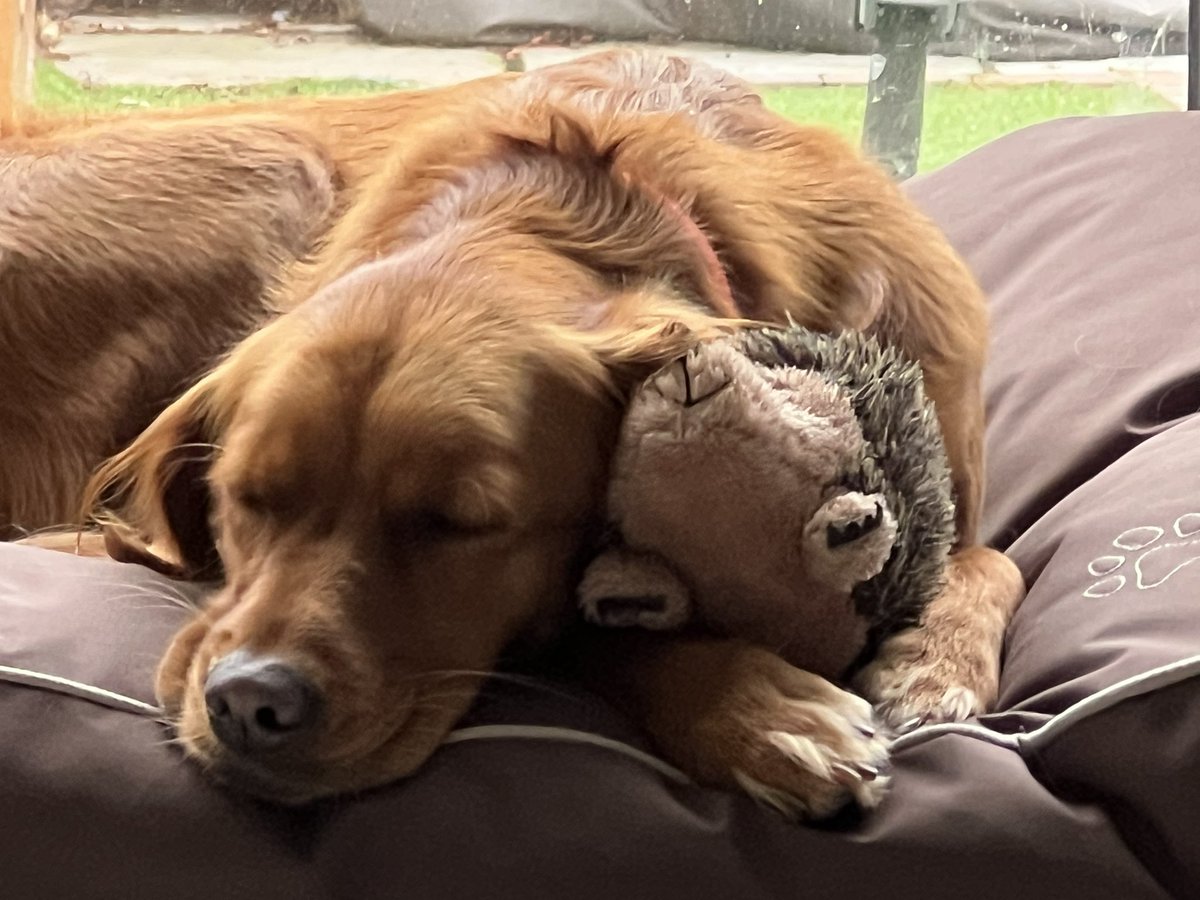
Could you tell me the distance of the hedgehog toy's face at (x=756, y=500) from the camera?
3.97 ft

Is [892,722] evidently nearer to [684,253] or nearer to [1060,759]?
[1060,759]

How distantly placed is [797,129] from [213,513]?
0.88 m

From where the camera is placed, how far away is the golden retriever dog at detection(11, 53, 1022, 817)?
1.19 metres

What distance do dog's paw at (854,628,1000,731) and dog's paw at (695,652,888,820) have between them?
58mm

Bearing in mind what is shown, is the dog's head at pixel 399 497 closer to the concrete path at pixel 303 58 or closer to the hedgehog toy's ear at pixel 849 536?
the hedgehog toy's ear at pixel 849 536

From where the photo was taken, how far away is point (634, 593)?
4.22ft

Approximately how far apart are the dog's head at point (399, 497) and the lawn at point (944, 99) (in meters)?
2.34

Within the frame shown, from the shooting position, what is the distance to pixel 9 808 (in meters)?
1.15

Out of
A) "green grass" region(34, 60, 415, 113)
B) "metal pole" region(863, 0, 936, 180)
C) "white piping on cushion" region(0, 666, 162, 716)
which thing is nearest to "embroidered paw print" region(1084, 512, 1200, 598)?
"white piping on cushion" region(0, 666, 162, 716)

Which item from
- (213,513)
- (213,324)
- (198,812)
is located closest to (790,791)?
(198,812)

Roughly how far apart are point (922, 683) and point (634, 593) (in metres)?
0.28

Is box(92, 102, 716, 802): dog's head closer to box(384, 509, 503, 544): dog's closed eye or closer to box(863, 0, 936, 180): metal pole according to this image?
box(384, 509, 503, 544): dog's closed eye

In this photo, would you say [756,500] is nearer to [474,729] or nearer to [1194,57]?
[474,729]

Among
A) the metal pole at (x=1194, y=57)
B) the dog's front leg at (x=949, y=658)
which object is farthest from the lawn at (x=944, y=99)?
the dog's front leg at (x=949, y=658)
